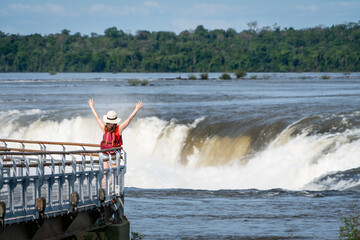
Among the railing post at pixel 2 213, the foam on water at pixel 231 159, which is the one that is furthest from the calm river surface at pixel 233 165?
the railing post at pixel 2 213

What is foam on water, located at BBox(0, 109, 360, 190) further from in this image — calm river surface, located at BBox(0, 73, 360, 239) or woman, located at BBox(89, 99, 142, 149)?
woman, located at BBox(89, 99, 142, 149)

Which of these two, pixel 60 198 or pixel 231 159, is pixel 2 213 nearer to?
pixel 60 198

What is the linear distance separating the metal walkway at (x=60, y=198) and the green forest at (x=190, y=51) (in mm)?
132861

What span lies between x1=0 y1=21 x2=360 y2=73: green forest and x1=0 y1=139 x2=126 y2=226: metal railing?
436 ft

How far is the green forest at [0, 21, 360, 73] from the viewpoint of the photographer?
148875mm

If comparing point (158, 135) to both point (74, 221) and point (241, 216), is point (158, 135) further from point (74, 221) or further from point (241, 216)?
point (74, 221)

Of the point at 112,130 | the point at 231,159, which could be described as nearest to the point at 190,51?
the point at 231,159

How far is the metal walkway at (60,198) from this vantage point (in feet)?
34.6

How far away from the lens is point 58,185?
438 inches

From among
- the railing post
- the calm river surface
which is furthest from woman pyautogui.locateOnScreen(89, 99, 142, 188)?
the calm river surface

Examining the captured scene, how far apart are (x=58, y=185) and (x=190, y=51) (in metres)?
152

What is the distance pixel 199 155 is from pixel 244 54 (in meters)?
129

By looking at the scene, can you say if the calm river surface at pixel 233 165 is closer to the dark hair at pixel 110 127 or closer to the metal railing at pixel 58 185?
the metal railing at pixel 58 185

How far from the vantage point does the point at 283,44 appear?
161250mm
